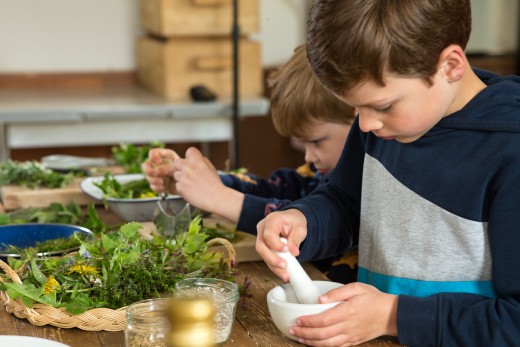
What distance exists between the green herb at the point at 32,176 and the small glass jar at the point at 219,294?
0.97m

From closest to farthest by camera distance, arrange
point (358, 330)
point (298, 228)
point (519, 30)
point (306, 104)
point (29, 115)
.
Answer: point (358, 330) < point (298, 228) < point (306, 104) < point (29, 115) < point (519, 30)

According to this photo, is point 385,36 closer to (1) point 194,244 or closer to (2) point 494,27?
(1) point 194,244

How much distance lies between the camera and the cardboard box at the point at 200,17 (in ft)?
11.5

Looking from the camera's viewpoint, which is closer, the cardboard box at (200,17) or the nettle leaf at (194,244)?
the nettle leaf at (194,244)

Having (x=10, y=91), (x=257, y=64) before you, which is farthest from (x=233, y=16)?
(x=10, y=91)

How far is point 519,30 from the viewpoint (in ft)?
15.1

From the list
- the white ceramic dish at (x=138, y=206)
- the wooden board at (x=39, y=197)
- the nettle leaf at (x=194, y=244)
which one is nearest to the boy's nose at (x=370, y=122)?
the nettle leaf at (x=194, y=244)

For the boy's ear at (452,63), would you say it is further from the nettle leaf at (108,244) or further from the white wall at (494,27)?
the white wall at (494,27)

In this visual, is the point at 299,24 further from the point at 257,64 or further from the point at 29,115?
the point at 29,115

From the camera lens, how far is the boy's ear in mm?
1157

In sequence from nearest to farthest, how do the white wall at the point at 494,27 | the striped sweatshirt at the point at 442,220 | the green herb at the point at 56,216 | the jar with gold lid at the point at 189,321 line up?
the jar with gold lid at the point at 189,321
the striped sweatshirt at the point at 442,220
the green herb at the point at 56,216
the white wall at the point at 494,27

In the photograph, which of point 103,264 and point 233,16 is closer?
point 103,264

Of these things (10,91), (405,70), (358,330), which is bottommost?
(10,91)

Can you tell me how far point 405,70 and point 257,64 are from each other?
2573 millimetres
